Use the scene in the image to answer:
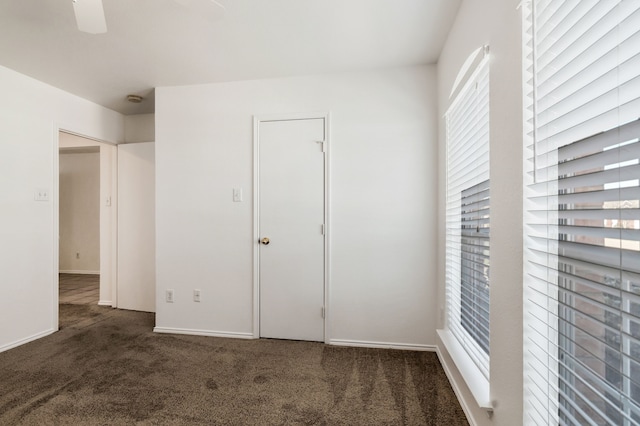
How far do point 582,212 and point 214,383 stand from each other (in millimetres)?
2294

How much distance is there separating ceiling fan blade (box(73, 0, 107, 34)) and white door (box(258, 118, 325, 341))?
1.54 m

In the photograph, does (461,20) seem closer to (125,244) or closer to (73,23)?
(73,23)

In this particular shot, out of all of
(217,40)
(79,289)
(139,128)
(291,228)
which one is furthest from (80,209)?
(217,40)

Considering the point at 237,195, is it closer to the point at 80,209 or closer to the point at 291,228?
the point at 291,228

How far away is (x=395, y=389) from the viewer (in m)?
2.08

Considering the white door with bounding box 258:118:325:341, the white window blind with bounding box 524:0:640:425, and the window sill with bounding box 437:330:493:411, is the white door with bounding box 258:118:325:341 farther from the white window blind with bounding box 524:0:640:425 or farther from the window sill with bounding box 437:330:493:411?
the white window blind with bounding box 524:0:640:425

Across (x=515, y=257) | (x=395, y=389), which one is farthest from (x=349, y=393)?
(x=515, y=257)

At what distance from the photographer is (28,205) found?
114 inches

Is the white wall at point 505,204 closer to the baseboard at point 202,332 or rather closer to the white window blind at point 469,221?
the white window blind at point 469,221

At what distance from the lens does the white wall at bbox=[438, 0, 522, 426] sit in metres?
1.19

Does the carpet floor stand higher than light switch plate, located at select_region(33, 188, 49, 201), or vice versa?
light switch plate, located at select_region(33, 188, 49, 201)

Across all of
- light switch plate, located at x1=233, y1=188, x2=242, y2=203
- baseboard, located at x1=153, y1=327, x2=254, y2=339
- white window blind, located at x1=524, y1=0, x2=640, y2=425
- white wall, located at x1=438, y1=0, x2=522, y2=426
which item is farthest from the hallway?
white window blind, located at x1=524, y1=0, x2=640, y2=425

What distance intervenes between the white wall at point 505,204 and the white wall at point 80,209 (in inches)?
271

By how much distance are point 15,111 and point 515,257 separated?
13.1ft
